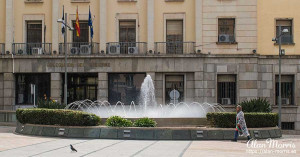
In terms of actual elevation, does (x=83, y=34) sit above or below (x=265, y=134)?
above

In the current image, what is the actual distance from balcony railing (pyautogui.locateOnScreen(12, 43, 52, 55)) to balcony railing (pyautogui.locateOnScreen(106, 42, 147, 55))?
443 centimetres

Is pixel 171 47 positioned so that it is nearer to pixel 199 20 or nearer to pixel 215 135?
pixel 199 20

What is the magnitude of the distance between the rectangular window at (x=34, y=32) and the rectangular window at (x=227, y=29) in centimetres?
1308

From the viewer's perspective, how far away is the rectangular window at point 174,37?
3497 cm

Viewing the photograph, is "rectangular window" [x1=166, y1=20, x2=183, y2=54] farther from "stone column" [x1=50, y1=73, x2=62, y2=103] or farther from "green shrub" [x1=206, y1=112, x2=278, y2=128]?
"green shrub" [x1=206, y1=112, x2=278, y2=128]

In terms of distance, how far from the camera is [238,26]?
3462 cm

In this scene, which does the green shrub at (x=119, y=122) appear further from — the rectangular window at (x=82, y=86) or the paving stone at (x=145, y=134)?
the rectangular window at (x=82, y=86)

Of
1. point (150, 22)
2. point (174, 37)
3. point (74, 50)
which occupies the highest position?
point (150, 22)

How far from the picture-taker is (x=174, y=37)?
116 ft

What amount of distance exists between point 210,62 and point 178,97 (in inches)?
131

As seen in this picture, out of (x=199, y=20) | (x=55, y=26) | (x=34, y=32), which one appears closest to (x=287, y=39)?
(x=199, y=20)

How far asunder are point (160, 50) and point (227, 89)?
550 centimetres

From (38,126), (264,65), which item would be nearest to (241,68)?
(264,65)

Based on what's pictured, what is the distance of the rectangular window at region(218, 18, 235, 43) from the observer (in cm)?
3481
